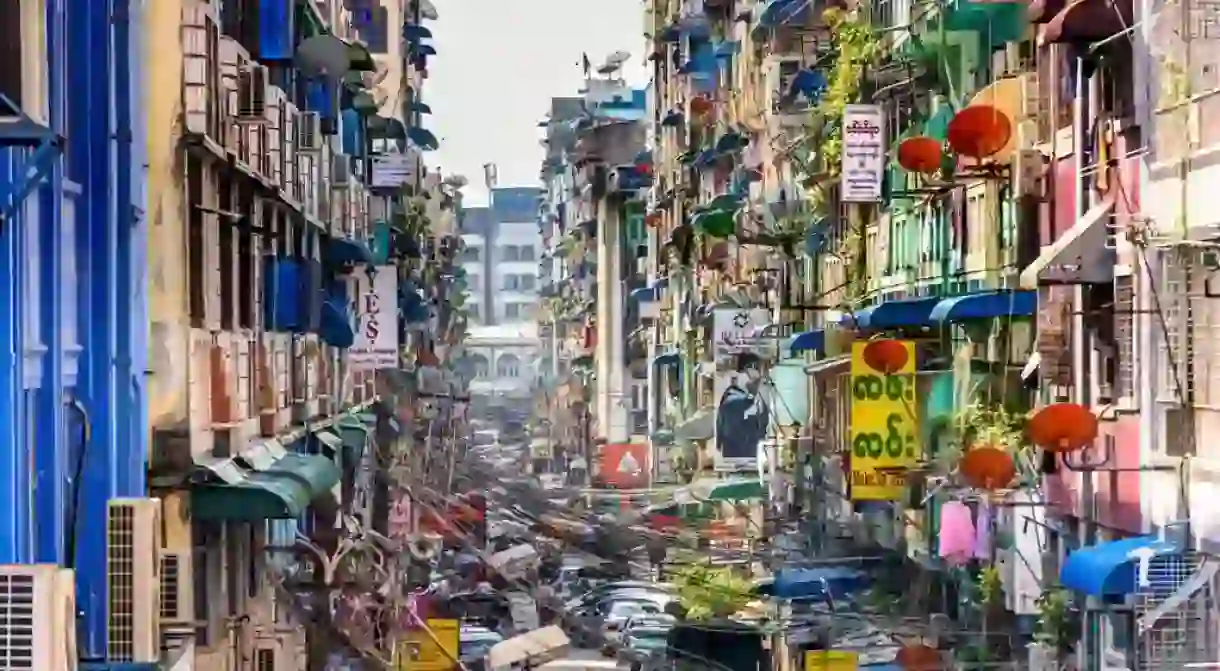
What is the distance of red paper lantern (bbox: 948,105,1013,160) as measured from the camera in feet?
70.7

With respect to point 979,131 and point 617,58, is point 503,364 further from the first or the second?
point 979,131

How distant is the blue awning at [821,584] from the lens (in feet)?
105

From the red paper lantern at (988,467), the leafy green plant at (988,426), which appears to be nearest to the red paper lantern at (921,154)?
the leafy green plant at (988,426)

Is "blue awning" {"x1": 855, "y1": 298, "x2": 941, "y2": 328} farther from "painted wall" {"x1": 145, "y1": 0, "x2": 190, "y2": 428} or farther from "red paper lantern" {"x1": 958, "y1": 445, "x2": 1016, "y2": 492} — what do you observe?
"painted wall" {"x1": 145, "y1": 0, "x2": 190, "y2": 428}

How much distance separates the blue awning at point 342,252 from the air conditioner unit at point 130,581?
1845cm

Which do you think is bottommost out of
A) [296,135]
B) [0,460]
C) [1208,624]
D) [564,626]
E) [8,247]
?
[564,626]

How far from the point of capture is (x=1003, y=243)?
78.6 ft

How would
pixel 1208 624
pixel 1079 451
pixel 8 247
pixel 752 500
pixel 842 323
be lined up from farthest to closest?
pixel 752 500
pixel 842 323
pixel 1079 451
pixel 1208 624
pixel 8 247

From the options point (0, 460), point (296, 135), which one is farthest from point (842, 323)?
point (0, 460)

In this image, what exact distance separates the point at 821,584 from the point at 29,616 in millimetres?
20909

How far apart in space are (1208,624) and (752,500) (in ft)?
88.1

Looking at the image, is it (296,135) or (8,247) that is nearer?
(8,247)

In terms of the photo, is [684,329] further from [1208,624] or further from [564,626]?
[1208,624]

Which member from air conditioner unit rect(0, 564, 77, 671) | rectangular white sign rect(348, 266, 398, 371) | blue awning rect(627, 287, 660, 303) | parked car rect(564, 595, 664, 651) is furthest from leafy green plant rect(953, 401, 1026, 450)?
blue awning rect(627, 287, 660, 303)
